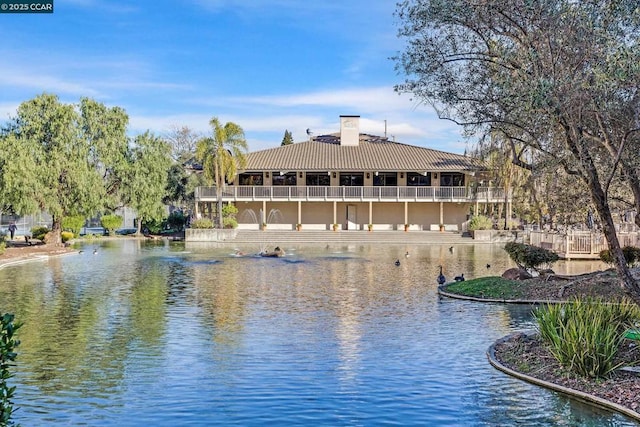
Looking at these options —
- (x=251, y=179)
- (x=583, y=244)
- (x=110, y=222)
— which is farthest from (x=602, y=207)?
(x=251, y=179)

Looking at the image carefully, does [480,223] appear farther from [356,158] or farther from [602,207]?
[602,207]

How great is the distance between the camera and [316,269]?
91.8ft

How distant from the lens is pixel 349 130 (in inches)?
2331

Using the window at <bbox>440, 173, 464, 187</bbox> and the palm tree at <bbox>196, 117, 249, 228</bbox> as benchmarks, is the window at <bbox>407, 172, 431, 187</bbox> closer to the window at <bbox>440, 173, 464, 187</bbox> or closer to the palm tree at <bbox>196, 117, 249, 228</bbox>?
the window at <bbox>440, 173, 464, 187</bbox>

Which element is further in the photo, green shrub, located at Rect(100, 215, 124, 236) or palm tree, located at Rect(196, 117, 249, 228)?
green shrub, located at Rect(100, 215, 124, 236)

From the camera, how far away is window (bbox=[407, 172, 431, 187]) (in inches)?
2176

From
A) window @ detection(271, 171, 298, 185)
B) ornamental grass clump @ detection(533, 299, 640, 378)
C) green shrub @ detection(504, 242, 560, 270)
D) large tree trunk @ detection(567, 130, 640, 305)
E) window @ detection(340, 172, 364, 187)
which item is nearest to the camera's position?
ornamental grass clump @ detection(533, 299, 640, 378)

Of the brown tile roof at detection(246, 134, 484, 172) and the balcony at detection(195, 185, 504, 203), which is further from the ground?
the brown tile roof at detection(246, 134, 484, 172)

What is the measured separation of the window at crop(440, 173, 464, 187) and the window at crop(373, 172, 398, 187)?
381cm

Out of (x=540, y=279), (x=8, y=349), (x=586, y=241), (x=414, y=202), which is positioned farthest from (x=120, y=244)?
(x=8, y=349)

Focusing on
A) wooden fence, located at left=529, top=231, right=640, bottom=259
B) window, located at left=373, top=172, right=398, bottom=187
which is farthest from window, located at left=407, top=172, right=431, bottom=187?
wooden fence, located at left=529, top=231, right=640, bottom=259

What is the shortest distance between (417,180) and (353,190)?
5.84m

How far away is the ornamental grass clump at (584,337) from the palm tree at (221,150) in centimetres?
3986

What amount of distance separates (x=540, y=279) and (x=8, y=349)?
54.9 feet
